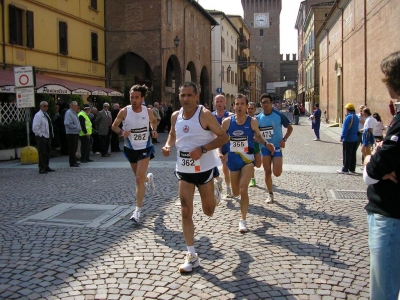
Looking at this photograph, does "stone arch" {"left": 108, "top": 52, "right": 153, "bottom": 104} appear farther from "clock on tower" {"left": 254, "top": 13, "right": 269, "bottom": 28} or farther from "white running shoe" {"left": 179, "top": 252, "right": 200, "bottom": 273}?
"clock on tower" {"left": 254, "top": 13, "right": 269, "bottom": 28}

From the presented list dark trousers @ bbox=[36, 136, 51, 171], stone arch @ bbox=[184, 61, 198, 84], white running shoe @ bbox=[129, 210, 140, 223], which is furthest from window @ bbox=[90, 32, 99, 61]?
white running shoe @ bbox=[129, 210, 140, 223]

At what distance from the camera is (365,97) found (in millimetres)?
22328

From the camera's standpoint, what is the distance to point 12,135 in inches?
588

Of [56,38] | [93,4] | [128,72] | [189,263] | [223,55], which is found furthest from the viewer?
[223,55]

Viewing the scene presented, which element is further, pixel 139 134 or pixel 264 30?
pixel 264 30

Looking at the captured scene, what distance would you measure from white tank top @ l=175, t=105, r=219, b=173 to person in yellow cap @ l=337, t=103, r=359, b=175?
7435mm

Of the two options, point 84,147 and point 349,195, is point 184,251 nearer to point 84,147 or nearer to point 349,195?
point 349,195

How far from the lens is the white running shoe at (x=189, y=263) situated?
434 cm

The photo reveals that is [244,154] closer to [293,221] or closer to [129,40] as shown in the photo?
[293,221]

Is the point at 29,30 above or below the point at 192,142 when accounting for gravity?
above

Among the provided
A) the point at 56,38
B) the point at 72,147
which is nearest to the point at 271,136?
the point at 72,147

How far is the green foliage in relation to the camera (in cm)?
1466

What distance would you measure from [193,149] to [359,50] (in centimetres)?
2186

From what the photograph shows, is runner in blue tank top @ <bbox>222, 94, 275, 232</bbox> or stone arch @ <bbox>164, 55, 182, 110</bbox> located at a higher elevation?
stone arch @ <bbox>164, 55, 182, 110</bbox>
